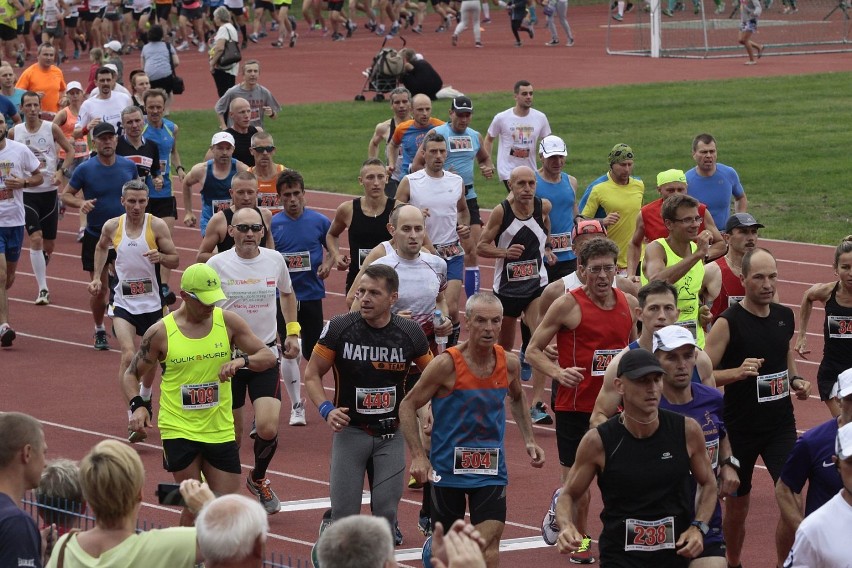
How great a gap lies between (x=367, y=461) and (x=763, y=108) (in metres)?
23.8

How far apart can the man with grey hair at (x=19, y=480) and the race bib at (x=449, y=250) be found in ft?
25.8

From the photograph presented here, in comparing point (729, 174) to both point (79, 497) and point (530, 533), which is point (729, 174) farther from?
point (79, 497)

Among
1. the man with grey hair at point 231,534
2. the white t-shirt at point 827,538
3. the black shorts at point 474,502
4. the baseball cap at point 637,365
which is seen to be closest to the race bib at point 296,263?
the black shorts at point 474,502

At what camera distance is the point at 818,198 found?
24328 mm

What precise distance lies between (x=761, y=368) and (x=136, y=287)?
5.90m

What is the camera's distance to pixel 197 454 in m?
9.75

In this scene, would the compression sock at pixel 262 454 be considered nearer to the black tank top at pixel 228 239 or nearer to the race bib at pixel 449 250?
the black tank top at pixel 228 239

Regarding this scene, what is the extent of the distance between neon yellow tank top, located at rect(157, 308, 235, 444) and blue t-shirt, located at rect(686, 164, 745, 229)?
608cm

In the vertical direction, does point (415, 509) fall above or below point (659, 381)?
below

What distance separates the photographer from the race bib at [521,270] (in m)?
13.7

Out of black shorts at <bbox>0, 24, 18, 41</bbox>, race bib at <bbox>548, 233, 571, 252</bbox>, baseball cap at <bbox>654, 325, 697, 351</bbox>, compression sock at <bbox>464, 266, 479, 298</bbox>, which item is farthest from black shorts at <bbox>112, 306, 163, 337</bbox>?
black shorts at <bbox>0, 24, 18, 41</bbox>

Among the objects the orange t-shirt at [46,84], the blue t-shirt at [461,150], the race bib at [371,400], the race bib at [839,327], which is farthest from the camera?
the orange t-shirt at [46,84]

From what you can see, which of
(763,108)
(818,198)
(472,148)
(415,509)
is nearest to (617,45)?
(763,108)

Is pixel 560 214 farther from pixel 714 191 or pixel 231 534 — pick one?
pixel 231 534
